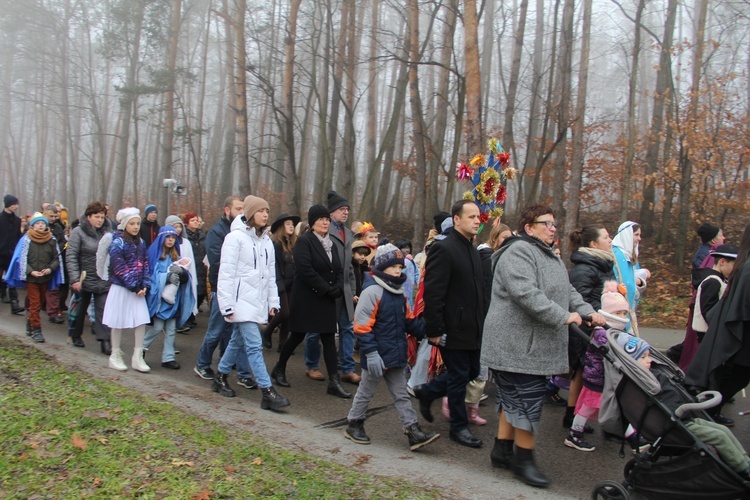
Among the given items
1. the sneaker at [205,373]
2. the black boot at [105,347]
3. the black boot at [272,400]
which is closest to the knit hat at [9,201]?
the black boot at [105,347]

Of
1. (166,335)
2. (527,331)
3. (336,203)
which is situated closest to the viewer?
(527,331)

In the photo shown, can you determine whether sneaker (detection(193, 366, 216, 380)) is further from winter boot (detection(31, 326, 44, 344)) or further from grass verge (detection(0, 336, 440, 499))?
winter boot (detection(31, 326, 44, 344))

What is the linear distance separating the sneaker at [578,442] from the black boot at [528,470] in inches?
39.8

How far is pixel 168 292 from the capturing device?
7.62 m

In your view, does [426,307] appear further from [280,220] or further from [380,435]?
[280,220]

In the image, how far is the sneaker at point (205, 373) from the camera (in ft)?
23.7

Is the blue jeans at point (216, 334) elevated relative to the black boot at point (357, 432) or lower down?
elevated

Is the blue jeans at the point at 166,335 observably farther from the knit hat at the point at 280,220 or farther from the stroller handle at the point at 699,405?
the stroller handle at the point at 699,405

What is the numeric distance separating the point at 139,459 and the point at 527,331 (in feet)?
9.92

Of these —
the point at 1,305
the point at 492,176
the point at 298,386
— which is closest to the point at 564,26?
the point at 492,176

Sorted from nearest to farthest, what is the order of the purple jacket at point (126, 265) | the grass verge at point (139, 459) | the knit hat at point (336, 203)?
the grass verge at point (139, 459) → the purple jacket at point (126, 265) → the knit hat at point (336, 203)

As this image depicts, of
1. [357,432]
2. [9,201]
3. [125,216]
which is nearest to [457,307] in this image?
[357,432]

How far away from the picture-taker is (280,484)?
4.02 meters

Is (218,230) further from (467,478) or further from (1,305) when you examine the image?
(1,305)
